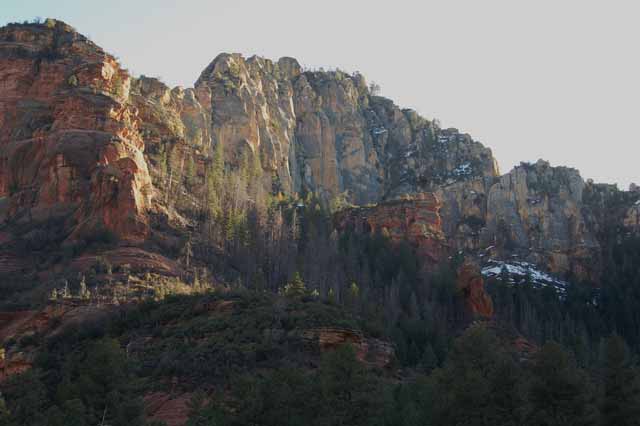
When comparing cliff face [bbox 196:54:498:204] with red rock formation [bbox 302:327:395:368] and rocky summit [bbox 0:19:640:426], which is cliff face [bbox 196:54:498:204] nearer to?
rocky summit [bbox 0:19:640:426]

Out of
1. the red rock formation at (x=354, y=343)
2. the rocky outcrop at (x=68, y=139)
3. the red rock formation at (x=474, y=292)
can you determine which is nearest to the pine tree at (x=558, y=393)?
the red rock formation at (x=354, y=343)

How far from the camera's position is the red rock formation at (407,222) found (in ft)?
351

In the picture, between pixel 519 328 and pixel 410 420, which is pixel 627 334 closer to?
pixel 519 328

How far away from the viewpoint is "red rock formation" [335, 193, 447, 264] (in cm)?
10694

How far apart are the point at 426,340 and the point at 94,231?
34.3m

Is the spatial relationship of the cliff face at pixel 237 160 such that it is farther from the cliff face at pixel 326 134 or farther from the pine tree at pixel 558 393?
the pine tree at pixel 558 393

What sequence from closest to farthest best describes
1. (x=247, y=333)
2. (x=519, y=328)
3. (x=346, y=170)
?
(x=247, y=333) < (x=519, y=328) < (x=346, y=170)

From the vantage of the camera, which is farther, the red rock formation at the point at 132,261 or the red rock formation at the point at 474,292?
the red rock formation at the point at 474,292

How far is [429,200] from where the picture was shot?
112 meters

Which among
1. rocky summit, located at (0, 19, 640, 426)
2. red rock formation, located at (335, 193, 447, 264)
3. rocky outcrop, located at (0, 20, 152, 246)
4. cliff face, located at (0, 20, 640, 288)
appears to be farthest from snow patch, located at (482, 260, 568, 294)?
rocky outcrop, located at (0, 20, 152, 246)

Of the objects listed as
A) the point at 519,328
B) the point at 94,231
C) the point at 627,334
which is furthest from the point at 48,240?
the point at 627,334

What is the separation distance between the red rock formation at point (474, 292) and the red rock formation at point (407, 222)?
12.6 meters

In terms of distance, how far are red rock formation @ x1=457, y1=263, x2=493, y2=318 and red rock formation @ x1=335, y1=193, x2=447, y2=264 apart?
1259 cm

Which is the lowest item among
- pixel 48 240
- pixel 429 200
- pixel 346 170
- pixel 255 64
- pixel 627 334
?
pixel 627 334
